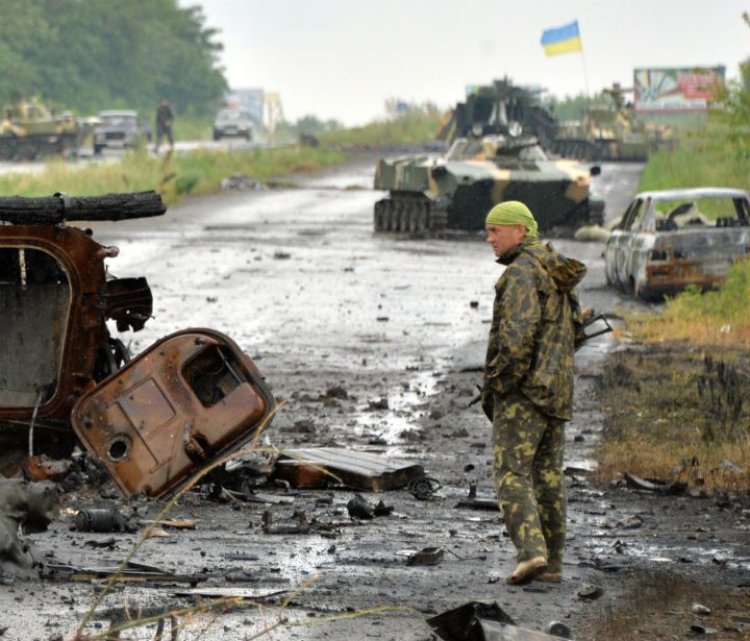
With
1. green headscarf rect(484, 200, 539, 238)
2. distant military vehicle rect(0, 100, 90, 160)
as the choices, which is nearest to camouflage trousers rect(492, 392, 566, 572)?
green headscarf rect(484, 200, 539, 238)

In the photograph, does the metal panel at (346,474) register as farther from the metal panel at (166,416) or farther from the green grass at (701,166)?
the green grass at (701,166)

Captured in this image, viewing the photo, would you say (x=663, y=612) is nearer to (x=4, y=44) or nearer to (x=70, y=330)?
(x=70, y=330)

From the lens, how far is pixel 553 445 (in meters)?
8.70

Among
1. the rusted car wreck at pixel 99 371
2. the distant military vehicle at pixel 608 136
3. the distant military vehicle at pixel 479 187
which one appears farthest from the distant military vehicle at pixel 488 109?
the rusted car wreck at pixel 99 371

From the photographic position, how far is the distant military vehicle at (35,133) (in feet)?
190

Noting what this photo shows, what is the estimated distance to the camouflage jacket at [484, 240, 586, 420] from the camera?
332 inches

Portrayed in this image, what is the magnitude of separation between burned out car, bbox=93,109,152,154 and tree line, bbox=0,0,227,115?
47.1 feet

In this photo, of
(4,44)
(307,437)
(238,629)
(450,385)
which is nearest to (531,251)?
(238,629)

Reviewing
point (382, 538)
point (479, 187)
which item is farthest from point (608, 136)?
point (382, 538)

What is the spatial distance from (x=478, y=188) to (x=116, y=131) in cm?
3706

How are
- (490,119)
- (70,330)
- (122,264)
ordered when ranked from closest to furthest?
(70,330) < (122,264) < (490,119)

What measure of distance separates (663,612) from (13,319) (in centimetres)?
449

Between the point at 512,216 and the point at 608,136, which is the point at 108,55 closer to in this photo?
the point at 608,136

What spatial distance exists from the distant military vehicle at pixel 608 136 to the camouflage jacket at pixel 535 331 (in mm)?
48684
